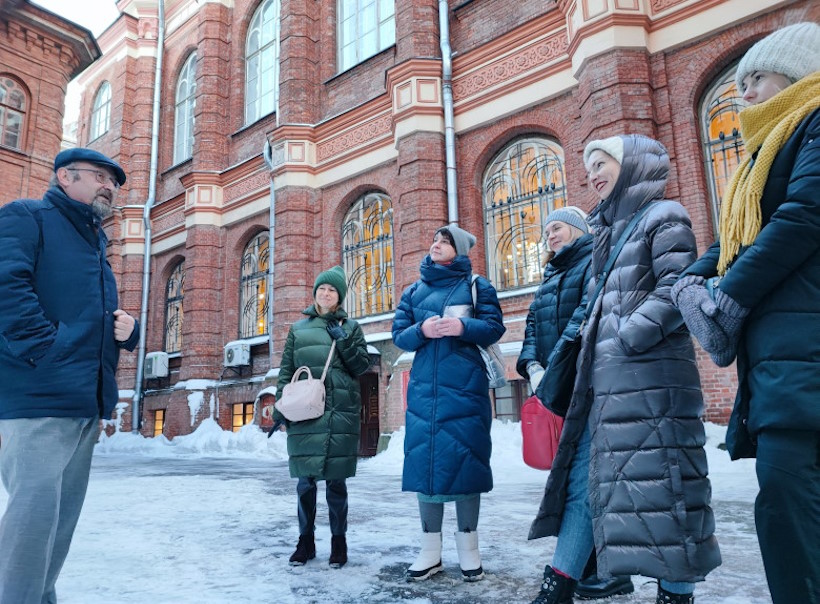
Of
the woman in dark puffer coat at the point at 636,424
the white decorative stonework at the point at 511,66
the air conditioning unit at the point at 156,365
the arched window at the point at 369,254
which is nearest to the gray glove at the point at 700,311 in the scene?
the woman in dark puffer coat at the point at 636,424

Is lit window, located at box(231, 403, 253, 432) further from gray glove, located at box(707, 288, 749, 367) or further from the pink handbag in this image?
gray glove, located at box(707, 288, 749, 367)

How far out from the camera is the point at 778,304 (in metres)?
1.56

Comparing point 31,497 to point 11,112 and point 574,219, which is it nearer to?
point 574,219

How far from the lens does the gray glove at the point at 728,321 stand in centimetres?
162

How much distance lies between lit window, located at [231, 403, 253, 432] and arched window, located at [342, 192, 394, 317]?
387cm

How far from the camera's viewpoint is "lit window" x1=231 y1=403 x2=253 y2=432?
14141 millimetres

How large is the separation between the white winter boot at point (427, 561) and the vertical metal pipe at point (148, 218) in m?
15.6

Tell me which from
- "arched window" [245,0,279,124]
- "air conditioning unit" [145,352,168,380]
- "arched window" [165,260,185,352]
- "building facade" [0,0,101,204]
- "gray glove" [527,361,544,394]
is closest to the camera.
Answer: "gray glove" [527,361,544,394]

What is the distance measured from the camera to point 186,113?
18.2 meters

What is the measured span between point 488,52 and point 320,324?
28.6 ft

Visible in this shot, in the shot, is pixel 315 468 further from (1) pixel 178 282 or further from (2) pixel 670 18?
(1) pixel 178 282

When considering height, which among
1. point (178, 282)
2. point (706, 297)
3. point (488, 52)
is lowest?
point (706, 297)

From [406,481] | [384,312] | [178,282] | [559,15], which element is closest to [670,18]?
[559,15]

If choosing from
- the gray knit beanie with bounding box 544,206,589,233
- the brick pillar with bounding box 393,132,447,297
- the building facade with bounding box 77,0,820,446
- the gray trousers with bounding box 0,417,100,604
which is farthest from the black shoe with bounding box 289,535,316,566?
the brick pillar with bounding box 393,132,447,297
